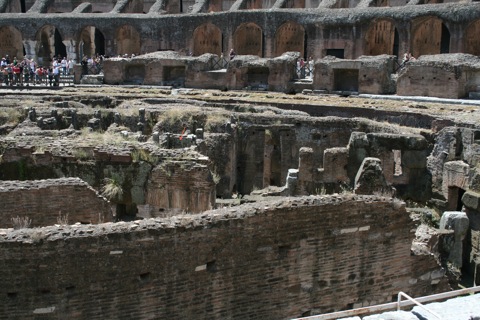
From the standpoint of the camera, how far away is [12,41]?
1577 inches

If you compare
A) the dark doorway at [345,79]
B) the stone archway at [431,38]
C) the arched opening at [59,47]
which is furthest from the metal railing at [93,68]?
the stone archway at [431,38]

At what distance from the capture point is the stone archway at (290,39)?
3575 centimetres

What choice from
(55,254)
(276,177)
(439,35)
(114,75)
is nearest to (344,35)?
(439,35)

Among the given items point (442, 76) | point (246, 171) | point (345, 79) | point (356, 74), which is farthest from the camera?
point (345, 79)

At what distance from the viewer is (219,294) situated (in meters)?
A: 6.90

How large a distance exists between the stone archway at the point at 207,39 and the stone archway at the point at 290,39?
4.34 metres

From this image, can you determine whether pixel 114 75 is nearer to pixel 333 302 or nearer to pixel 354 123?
pixel 354 123

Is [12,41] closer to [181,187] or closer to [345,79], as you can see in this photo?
[345,79]

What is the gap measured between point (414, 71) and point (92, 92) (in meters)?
15.1

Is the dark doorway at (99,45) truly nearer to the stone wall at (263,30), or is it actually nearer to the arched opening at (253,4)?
the stone wall at (263,30)

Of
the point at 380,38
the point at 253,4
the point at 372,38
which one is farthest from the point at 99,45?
the point at 380,38

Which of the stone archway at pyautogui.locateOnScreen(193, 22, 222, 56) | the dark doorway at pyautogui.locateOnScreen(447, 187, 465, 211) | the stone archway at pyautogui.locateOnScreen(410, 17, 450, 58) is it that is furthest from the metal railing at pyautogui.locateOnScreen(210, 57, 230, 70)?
the dark doorway at pyautogui.locateOnScreen(447, 187, 465, 211)

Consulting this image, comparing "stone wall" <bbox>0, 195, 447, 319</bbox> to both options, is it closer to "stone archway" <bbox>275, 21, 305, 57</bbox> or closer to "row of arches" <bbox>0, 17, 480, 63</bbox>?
"row of arches" <bbox>0, 17, 480, 63</bbox>

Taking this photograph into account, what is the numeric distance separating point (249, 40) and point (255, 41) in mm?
404
